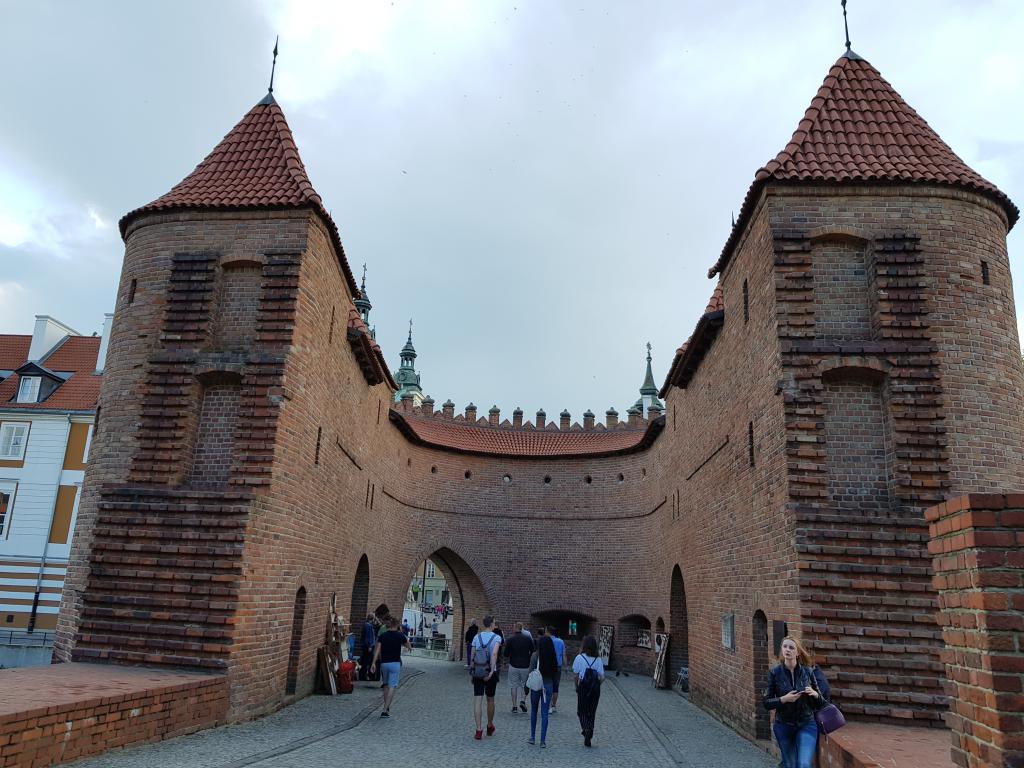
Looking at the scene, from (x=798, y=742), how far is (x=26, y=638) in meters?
25.4

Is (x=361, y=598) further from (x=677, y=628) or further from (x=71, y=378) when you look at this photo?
(x=71, y=378)

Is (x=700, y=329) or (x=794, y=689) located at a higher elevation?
(x=700, y=329)

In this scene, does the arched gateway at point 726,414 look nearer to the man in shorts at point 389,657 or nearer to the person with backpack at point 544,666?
the man in shorts at point 389,657

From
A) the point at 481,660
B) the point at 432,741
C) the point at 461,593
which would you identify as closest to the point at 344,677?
the point at 432,741

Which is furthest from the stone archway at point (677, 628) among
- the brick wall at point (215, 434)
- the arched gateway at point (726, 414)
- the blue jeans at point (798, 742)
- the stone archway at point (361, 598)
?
the blue jeans at point (798, 742)

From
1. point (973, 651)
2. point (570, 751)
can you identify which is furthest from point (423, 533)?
point (973, 651)

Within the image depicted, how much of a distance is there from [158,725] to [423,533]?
55.5 ft

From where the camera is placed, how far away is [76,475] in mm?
25719

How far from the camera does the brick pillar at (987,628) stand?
3.71 meters

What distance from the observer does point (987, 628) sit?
382 cm

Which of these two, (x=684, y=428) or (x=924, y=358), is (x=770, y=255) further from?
(x=684, y=428)

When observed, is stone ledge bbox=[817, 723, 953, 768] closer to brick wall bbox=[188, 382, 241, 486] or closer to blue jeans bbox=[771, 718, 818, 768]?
blue jeans bbox=[771, 718, 818, 768]

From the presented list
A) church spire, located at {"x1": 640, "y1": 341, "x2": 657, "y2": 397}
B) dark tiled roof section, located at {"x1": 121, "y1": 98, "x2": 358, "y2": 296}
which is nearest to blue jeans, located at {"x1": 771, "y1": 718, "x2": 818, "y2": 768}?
dark tiled roof section, located at {"x1": 121, "y1": 98, "x2": 358, "y2": 296}

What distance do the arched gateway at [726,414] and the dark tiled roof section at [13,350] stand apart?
2034 centimetres
